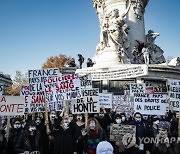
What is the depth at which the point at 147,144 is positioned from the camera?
30.4 feet

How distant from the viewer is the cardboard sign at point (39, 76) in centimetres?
1175

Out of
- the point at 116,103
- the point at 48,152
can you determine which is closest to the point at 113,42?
the point at 116,103

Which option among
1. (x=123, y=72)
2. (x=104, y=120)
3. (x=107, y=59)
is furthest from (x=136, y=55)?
(x=104, y=120)

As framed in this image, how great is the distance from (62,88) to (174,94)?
3.76 metres

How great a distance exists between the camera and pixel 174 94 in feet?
37.6

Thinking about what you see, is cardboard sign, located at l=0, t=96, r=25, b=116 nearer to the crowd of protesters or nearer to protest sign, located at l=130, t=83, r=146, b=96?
the crowd of protesters

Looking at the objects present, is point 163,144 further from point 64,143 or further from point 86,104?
point 86,104

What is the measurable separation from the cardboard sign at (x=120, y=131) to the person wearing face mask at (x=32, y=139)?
192 centimetres

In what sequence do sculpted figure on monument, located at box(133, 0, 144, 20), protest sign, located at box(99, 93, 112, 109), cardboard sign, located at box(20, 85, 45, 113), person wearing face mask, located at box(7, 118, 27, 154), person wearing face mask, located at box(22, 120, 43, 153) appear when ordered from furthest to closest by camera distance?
sculpted figure on monument, located at box(133, 0, 144, 20)
protest sign, located at box(99, 93, 112, 109)
cardboard sign, located at box(20, 85, 45, 113)
person wearing face mask, located at box(22, 120, 43, 153)
person wearing face mask, located at box(7, 118, 27, 154)

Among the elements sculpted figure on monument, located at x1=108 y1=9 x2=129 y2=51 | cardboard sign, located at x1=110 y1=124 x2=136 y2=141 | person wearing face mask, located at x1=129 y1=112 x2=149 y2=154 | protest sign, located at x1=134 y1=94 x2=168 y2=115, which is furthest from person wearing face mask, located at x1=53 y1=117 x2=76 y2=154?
sculpted figure on monument, located at x1=108 y1=9 x2=129 y2=51

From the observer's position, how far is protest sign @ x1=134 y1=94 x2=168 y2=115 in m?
11.6

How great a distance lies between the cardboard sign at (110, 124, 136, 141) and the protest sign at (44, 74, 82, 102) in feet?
7.42

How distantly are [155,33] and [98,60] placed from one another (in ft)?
22.4

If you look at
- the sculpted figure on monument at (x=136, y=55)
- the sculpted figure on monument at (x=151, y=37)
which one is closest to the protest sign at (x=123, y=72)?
the sculpted figure on monument at (x=136, y=55)
